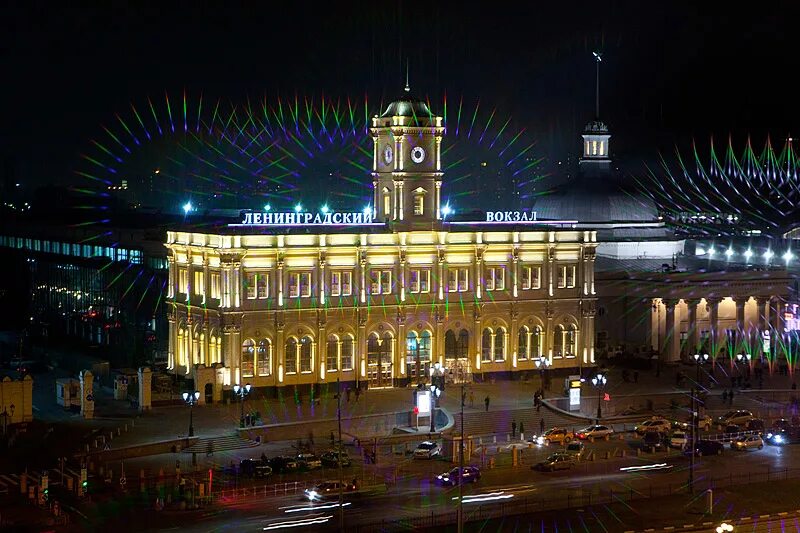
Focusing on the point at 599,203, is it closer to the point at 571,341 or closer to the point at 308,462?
the point at 571,341

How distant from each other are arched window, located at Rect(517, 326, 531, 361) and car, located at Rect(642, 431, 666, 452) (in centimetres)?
1935

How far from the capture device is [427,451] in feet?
274

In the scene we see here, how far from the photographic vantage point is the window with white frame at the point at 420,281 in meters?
104

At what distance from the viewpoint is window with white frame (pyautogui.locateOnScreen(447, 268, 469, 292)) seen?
10562 centimetres

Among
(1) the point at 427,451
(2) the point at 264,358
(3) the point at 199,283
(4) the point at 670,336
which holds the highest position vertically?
(3) the point at 199,283

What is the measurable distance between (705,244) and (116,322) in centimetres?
5744

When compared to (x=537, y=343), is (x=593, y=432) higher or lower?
lower

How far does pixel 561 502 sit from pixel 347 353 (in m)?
32.8

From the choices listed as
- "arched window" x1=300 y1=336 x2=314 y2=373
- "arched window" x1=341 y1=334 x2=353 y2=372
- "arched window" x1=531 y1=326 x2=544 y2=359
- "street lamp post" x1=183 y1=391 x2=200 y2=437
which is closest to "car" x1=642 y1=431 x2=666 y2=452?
"arched window" x1=531 y1=326 x2=544 y2=359

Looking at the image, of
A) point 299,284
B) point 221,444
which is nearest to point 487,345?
point 299,284

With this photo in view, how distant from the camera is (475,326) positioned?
106m

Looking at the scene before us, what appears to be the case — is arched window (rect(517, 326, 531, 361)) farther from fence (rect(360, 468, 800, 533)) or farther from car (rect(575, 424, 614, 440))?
fence (rect(360, 468, 800, 533))

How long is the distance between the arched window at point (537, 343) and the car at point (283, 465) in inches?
1271

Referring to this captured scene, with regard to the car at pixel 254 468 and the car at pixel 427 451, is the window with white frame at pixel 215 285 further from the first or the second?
the car at pixel 254 468
